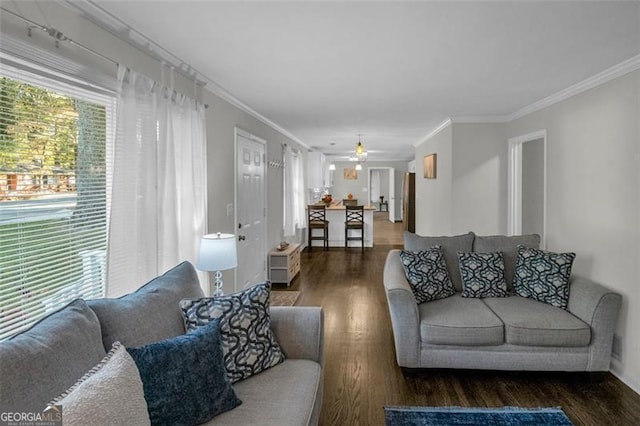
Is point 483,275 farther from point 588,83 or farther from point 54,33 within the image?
point 54,33

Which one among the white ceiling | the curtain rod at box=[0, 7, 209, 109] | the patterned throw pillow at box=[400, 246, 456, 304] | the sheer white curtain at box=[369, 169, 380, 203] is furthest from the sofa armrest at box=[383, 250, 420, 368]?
the sheer white curtain at box=[369, 169, 380, 203]

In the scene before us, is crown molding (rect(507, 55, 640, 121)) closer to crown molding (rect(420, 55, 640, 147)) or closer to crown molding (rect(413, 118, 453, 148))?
crown molding (rect(420, 55, 640, 147))

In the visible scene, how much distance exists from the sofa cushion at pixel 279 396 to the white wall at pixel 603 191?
2.38 meters

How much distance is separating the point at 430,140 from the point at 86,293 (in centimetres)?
610

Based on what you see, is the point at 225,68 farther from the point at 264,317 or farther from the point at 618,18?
the point at 618,18

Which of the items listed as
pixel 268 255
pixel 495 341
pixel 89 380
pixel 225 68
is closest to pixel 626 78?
pixel 495 341

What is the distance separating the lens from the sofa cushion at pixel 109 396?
43.0 inches

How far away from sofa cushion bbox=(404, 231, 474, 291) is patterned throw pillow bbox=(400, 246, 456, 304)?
0.13m

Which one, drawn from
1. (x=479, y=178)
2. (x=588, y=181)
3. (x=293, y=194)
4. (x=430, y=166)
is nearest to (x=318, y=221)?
(x=293, y=194)

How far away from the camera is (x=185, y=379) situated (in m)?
1.55

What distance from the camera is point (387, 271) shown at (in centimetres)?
345

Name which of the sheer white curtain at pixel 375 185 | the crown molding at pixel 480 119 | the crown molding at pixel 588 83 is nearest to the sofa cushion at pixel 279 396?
the crown molding at pixel 588 83

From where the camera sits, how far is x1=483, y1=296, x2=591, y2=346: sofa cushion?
2756 millimetres

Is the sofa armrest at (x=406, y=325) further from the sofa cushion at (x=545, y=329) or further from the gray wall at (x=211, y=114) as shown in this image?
the gray wall at (x=211, y=114)
